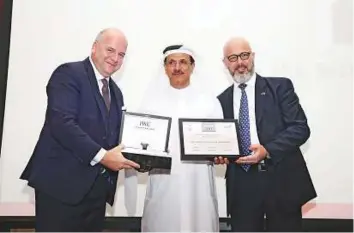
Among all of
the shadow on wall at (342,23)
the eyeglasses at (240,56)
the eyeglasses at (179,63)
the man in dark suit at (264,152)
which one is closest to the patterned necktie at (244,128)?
the man in dark suit at (264,152)

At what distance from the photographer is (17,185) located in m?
2.28

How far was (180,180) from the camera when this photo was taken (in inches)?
77.5

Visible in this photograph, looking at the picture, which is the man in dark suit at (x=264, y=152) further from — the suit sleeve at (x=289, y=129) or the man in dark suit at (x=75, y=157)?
the man in dark suit at (x=75, y=157)

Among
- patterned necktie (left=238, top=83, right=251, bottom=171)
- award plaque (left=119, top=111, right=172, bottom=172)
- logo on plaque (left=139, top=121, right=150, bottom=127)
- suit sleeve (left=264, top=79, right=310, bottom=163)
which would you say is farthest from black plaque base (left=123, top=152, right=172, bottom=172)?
suit sleeve (left=264, top=79, right=310, bottom=163)

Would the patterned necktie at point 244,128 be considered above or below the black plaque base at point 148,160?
above

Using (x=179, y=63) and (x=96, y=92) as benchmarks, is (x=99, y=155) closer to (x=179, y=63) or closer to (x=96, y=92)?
(x=96, y=92)

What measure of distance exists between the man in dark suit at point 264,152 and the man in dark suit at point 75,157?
0.61 m

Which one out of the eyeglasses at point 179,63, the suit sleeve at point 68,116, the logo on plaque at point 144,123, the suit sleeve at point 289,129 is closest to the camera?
the suit sleeve at point 68,116

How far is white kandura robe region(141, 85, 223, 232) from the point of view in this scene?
6.40 feet

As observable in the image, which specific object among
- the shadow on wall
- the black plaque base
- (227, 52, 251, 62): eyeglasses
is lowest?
the black plaque base

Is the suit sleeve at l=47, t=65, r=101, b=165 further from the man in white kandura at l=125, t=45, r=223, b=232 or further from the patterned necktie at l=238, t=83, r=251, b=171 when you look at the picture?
the patterned necktie at l=238, t=83, r=251, b=171

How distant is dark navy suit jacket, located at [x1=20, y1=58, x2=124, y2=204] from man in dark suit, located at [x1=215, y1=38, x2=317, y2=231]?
27.9 inches

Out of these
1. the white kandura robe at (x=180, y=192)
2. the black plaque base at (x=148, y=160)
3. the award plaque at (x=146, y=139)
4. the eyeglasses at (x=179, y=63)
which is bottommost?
the white kandura robe at (x=180, y=192)

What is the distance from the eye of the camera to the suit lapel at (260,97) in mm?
1994
